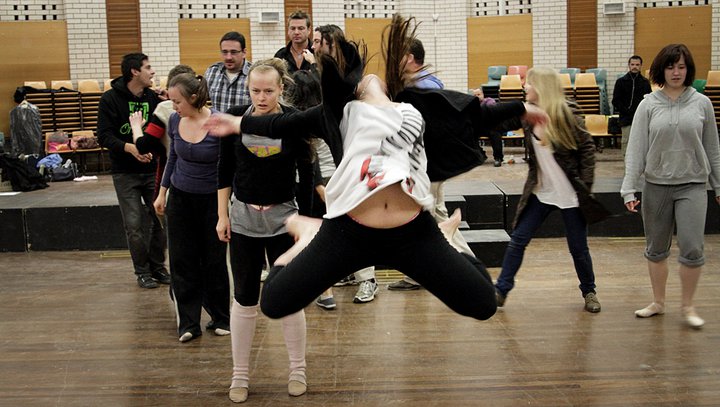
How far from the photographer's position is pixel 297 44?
7176 mm

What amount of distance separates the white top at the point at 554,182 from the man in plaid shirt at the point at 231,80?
7.33 feet

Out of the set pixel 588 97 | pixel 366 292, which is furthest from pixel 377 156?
pixel 588 97

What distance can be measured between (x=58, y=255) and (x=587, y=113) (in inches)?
444

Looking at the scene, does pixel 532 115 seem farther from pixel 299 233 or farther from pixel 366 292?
pixel 366 292

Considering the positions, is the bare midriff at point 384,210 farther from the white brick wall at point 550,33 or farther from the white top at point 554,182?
the white brick wall at point 550,33

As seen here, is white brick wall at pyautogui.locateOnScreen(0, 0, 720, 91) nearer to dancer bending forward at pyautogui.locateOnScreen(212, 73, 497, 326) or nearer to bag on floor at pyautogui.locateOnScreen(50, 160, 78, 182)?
bag on floor at pyautogui.locateOnScreen(50, 160, 78, 182)

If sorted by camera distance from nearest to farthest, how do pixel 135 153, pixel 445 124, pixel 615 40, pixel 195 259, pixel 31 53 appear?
pixel 445 124, pixel 195 259, pixel 135 153, pixel 31 53, pixel 615 40

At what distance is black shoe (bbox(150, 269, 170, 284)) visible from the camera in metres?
7.56

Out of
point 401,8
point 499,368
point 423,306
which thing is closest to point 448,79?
point 401,8

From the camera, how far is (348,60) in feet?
11.5

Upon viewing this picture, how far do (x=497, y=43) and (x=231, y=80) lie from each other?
44.2 ft

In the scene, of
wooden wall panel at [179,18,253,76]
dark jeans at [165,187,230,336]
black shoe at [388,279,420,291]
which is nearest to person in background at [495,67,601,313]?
black shoe at [388,279,420,291]

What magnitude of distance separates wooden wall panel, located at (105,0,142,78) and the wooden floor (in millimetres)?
11352

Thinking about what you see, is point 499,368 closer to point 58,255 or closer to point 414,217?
point 414,217
